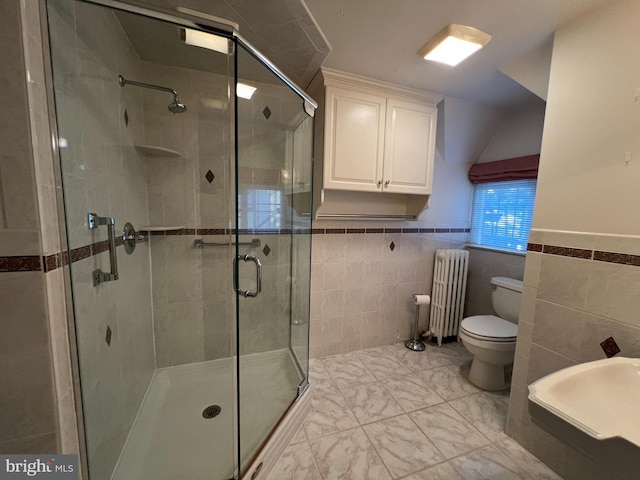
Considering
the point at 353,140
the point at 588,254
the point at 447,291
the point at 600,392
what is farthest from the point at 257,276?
the point at 447,291

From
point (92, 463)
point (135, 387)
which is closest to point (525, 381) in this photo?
point (92, 463)

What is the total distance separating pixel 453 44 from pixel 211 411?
2.52m

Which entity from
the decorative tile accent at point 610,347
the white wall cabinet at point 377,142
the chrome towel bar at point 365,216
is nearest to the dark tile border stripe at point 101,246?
the chrome towel bar at point 365,216

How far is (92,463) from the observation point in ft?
3.27

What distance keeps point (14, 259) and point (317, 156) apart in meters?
1.61

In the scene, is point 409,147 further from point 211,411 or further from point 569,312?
point 211,411

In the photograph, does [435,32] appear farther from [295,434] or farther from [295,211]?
[295,434]

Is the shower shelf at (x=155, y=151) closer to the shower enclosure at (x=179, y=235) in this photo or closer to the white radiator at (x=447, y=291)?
the shower enclosure at (x=179, y=235)

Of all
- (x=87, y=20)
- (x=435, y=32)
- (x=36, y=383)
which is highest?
(x=435, y=32)

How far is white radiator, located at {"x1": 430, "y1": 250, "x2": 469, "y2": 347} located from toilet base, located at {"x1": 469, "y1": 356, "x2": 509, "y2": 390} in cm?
56

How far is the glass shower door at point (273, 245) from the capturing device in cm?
160

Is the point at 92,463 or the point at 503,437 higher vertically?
the point at 92,463

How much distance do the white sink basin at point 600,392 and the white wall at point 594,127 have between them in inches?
22.6

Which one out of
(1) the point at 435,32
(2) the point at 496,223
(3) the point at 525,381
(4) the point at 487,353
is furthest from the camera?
(2) the point at 496,223
